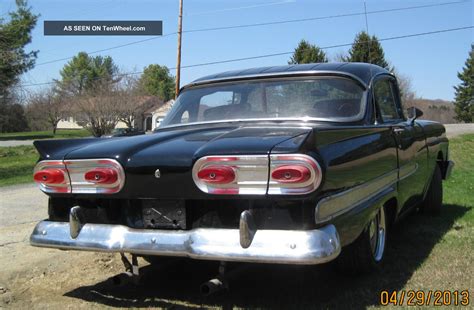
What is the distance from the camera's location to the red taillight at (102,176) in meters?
3.13

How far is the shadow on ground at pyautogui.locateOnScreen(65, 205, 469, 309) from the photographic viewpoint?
3432 mm

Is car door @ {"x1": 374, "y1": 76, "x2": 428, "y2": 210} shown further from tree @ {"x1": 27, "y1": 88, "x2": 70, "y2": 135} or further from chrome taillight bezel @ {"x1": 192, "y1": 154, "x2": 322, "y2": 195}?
tree @ {"x1": 27, "y1": 88, "x2": 70, "y2": 135}

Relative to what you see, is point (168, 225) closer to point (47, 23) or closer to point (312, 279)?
point (312, 279)

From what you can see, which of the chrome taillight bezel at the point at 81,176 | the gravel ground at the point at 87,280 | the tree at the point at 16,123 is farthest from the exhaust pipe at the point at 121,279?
the tree at the point at 16,123

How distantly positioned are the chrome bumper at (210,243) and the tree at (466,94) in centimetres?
6381

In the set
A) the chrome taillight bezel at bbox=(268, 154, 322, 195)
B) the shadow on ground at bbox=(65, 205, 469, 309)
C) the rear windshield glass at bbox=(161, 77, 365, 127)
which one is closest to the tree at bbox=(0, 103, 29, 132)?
the rear windshield glass at bbox=(161, 77, 365, 127)

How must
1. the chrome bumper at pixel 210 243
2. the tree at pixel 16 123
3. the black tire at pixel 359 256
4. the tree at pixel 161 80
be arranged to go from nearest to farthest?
the chrome bumper at pixel 210 243
the black tire at pixel 359 256
the tree at pixel 16 123
the tree at pixel 161 80

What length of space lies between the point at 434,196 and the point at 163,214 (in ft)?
13.6

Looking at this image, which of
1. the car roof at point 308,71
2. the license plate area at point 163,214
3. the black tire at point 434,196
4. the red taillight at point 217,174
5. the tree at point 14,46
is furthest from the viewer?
the tree at point 14,46

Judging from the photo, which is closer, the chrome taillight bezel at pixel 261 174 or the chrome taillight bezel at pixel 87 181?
the chrome taillight bezel at pixel 261 174

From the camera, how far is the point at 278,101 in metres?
4.20

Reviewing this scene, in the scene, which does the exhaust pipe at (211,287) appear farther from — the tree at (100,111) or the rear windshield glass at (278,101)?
the tree at (100,111)
